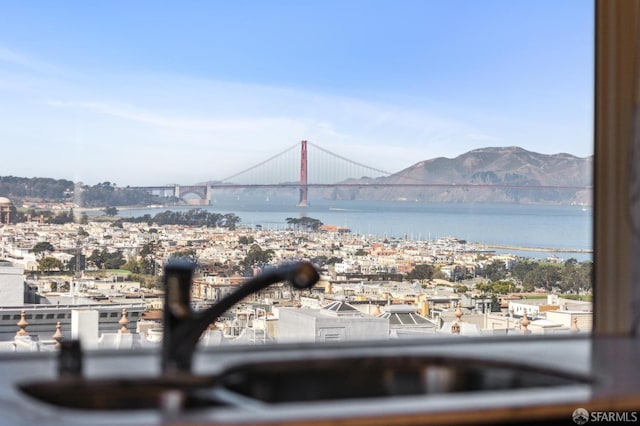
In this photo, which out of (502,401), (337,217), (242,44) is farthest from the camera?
(242,44)

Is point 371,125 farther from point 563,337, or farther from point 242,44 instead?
point 563,337

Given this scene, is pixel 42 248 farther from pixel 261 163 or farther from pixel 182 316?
pixel 182 316

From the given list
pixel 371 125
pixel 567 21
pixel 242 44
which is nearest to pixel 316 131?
pixel 371 125

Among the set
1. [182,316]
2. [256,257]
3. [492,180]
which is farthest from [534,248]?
[182,316]

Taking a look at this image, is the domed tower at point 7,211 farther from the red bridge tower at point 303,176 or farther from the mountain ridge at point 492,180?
the mountain ridge at point 492,180

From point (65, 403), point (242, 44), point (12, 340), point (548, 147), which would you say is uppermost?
point (242, 44)

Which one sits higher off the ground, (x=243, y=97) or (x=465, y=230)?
(x=243, y=97)

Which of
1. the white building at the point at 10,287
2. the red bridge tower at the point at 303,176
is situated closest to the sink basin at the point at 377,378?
the white building at the point at 10,287
